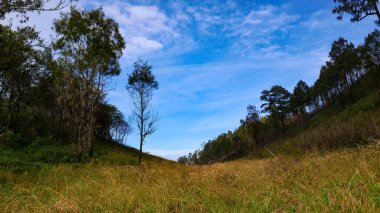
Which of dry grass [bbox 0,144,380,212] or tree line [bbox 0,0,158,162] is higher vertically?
tree line [bbox 0,0,158,162]

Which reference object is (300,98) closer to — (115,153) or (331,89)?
(331,89)

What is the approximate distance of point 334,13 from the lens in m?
23.7

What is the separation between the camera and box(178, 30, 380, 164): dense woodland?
1849 inches

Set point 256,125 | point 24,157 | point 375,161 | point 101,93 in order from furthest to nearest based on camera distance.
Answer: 1. point 256,125
2. point 101,93
3. point 24,157
4. point 375,161

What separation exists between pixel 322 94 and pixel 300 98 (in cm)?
610

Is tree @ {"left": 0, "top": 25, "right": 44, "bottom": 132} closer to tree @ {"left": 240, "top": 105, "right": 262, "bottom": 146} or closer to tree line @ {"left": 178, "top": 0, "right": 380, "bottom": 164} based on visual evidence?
tree line @ {"left": 178, "top": 0, "right": 380, "bottom": 164}

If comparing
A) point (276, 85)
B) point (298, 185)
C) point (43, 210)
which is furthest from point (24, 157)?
point (276, 85)

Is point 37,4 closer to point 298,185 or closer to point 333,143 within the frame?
point 298,185

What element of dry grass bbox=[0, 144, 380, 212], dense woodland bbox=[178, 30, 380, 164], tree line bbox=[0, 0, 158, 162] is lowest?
dry grass bbox=[0, 144, 380, 212]

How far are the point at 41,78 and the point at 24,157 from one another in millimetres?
9986

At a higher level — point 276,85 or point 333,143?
point 276,85

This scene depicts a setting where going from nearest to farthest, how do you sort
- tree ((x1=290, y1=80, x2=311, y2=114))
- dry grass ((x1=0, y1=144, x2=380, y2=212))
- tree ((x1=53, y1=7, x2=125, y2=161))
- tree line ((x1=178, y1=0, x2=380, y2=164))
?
dry grass ((x1=0, y1=144, x2=380, y2=212))
tree ((x1=53, y1=7, x2=125, y2=161))
tree line ((x1=178, y1=0, x2=380, y2=164))
tree ((x1=290, y1=80, x2=311, y2=114))

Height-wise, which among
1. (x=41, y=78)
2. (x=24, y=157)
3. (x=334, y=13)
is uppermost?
(x=334, y=13)

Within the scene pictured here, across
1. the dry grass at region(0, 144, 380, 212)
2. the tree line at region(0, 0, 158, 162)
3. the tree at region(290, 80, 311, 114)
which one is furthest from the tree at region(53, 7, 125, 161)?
the tree at region(290, 80, 311, 114)
